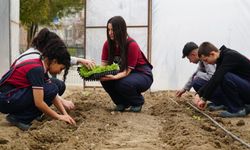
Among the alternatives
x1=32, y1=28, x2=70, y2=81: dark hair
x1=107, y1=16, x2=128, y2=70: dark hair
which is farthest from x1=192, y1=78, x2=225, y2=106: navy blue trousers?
x1=32, y1=28, x2=70, y2=81: dark hair

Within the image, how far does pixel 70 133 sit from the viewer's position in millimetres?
4258

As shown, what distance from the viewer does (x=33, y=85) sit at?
436 centimetres

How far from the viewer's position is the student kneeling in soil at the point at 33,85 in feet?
14.4

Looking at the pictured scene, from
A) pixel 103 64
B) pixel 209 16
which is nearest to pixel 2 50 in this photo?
pixel 103 64

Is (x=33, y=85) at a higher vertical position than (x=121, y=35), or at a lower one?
lower

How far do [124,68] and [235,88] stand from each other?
1.46 meters

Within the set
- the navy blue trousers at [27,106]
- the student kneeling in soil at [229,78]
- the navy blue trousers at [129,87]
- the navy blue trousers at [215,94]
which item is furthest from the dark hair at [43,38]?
the navy blue trousers at [215,94]

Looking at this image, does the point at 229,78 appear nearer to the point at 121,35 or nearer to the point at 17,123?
the point at 121,35

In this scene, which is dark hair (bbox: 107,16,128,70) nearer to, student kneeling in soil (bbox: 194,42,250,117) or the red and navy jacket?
student kneeling in soil (bbox: 194,42,250,117)

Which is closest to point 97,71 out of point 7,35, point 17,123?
point 17,123

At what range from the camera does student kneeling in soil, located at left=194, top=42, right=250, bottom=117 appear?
5.68m

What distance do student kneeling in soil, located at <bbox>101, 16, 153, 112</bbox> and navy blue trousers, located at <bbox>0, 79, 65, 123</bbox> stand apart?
1.12 metres

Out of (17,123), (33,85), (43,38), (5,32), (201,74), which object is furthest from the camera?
(5,32)

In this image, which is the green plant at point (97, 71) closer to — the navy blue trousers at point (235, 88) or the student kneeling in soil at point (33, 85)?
the student kneeling in soil at point (33, 85)
